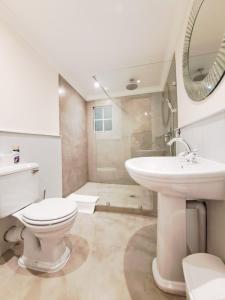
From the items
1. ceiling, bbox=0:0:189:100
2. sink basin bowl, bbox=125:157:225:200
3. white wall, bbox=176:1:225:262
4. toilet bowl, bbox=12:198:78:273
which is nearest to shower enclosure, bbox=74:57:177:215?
ceiling, bbox=0:0:189:100

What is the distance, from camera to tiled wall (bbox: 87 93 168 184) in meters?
2.80

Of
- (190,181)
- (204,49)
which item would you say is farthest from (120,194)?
(204,49)

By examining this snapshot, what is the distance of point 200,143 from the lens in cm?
102

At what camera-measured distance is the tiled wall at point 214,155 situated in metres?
0.75

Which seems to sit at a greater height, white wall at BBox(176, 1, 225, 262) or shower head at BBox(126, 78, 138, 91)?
shower head at BBox(126, 78, 138, 91)

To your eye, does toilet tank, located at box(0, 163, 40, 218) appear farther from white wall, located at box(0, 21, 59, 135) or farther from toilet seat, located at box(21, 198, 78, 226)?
white wall, located at box(0, 21, 59, 135)

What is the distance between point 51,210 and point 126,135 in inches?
82.8

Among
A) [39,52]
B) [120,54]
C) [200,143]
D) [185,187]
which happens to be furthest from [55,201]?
[120,54]

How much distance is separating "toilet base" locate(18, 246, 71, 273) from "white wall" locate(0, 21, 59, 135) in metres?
1.09

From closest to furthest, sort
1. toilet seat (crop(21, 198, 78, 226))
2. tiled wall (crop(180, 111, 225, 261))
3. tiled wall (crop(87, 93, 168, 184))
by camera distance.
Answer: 1. tiled wall (crop(180, 111, 225, 261))
2. toilet seat (crop(21, 198, 78, 226))
3. tiled wall (crop(87, 93, 168, 184))

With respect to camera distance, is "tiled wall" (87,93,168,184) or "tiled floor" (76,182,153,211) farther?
"tiled wall" (87,93,168,184)

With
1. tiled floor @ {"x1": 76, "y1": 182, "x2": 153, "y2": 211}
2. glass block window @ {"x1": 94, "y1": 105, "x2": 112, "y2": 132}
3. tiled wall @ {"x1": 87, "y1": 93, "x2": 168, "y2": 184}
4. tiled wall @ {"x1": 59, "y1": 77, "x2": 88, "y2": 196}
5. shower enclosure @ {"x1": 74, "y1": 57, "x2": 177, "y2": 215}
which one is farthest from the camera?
glass block window @ {"x1": 94, "y1": 105, "x2": 112, "y2": 132}

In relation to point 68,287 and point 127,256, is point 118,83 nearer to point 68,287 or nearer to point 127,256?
point 127,256

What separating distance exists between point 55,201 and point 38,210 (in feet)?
0.53
